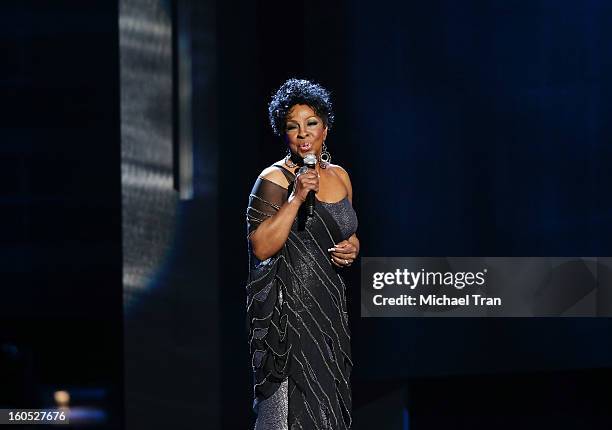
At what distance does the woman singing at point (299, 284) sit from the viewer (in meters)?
2.61

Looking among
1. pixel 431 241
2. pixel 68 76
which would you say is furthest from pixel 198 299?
pixel 68 76

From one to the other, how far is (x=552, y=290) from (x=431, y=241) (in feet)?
2.20

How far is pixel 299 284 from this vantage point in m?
2.64

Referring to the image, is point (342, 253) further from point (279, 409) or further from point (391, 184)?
point (391, 184)

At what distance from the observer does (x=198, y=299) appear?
12.3ft

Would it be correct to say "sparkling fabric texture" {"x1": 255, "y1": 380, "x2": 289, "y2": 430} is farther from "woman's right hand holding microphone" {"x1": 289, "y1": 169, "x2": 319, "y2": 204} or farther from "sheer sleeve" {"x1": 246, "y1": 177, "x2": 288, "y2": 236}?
"woman's right hand holding microphone" {"x1": 289, "y1": 169, "x2": 319, "y2": 204}

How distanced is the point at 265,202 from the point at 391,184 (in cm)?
169

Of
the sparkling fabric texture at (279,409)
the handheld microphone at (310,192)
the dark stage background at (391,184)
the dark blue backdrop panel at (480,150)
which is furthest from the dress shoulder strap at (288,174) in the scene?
the dark blue backdrop panel at (480,150)

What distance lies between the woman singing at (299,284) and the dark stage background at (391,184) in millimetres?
1111

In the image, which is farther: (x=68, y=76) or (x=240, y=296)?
(x=68, y=76)

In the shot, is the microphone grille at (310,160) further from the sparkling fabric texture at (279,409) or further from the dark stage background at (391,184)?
the dark stage background at (391,184)

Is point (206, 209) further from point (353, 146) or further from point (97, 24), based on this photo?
point (97, 24)

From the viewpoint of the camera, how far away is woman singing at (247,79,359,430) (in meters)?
2.61

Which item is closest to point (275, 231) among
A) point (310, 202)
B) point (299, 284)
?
point (310, 202)
